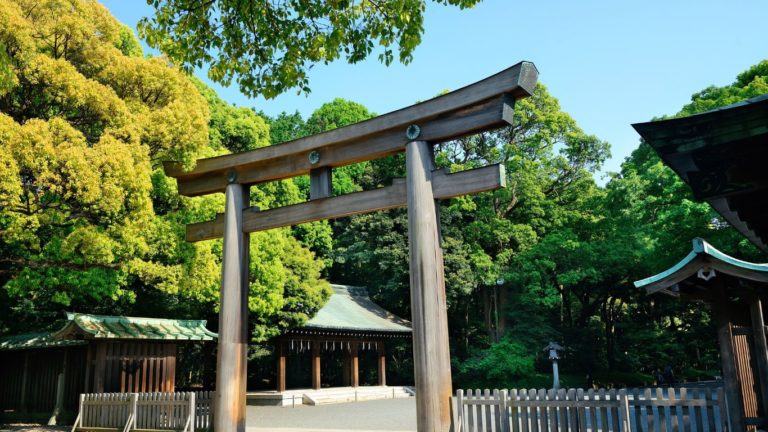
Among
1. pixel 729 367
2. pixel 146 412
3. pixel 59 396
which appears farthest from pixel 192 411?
pixel 729 367

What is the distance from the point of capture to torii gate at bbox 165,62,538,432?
7684 mm

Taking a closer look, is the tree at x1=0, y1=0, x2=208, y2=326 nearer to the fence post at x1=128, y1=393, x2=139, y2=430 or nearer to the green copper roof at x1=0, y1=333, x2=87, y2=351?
the green copper roof at x1=0, y1=333, x2=87, y2=351

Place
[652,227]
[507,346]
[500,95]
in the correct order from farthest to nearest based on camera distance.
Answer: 1. [507,346]
2. [652,227]
3. [500,95]

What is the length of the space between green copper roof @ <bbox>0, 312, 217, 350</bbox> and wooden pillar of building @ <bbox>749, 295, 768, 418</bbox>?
13098 millimetres

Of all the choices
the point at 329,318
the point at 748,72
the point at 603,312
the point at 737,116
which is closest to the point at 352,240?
the point at 329,318

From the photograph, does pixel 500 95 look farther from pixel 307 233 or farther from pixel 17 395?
pixel 307 233

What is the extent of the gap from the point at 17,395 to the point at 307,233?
18.0 m

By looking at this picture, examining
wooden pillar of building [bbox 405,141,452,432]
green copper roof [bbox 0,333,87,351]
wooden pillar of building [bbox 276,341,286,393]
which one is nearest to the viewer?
wooden pillar of building [bbox 405,141,452,432]

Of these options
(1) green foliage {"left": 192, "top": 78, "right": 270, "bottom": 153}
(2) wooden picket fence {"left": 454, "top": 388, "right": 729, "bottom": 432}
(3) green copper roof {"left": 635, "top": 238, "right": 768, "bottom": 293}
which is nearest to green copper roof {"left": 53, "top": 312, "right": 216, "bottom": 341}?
(2) wooden picket fence {"left": 454, "top": 388, "right": 729, "bottom": 432}

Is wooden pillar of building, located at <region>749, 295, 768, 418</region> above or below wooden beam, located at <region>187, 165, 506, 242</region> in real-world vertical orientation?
below

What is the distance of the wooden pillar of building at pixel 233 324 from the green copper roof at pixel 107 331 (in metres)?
5.42

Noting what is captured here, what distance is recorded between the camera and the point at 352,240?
3391 centimetres

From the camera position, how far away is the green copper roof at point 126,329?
13.5 m

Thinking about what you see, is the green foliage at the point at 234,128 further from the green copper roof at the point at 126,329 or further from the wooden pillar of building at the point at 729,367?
the wooden pillar of building at the point at 729,367
